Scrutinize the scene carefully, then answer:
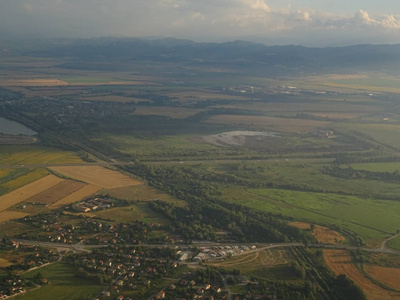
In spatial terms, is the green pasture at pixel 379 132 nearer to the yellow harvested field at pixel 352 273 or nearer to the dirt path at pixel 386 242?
the dirt path at pixel 386 242

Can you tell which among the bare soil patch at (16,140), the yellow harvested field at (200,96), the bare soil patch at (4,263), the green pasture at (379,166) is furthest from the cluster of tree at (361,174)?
the yellow harvested field at (200,96)

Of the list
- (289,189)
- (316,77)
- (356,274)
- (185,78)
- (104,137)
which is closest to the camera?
(356,274)

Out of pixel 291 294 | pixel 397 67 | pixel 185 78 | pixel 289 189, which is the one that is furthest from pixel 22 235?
pixel 397 67

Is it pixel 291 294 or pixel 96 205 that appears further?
pixel 96 205

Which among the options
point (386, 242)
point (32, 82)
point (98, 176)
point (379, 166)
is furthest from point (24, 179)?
point (32, 82)

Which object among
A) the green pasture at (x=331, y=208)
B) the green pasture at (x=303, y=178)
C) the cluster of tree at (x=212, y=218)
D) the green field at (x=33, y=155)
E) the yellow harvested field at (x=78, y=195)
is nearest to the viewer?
the cluster of tree at (x=212, y=218)

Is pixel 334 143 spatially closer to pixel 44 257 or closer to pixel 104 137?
pixel 104 137

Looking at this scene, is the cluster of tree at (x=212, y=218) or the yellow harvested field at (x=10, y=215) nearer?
the cluster of tree at (x=212, y=218)
